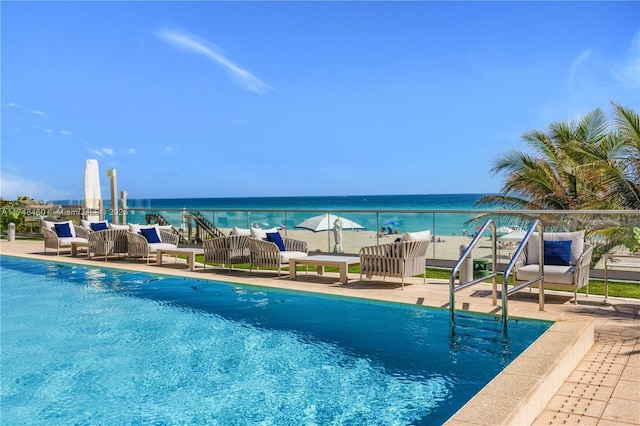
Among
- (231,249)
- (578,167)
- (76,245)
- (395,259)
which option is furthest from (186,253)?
(578,167)

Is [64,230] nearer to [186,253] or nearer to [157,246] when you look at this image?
[157,246]

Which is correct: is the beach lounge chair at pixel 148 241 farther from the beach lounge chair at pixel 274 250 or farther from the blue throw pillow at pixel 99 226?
the beach lounge chair at pixel 274 250

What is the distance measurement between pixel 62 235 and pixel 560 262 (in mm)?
12694

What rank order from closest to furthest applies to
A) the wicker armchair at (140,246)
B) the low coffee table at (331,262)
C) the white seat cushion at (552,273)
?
the white seat cushion at (552,273), the low coffee table at (331,262), the wicker armchair at (140,246)

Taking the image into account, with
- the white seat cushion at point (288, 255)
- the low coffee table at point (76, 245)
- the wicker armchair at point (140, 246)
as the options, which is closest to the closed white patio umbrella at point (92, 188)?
the low coffee table at point (76, 245)

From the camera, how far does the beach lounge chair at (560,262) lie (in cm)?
711

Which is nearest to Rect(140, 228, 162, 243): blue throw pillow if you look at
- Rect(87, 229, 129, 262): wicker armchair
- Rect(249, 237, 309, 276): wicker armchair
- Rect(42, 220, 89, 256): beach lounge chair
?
Rect(87, 229, 129, 262): wicker armchair

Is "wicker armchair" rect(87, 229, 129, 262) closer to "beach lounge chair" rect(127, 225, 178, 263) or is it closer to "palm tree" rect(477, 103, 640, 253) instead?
"beach lounge chair" rect(127, 225, 178, 263)

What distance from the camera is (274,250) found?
10.1 m

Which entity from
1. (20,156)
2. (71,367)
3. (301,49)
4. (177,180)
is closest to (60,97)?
(20,156)

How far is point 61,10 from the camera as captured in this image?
20.9 metres

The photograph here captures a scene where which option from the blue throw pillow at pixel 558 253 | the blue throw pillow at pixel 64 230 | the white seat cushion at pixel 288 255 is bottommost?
the white seat cushion at pixel 288 255

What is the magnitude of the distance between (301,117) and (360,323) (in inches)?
2708

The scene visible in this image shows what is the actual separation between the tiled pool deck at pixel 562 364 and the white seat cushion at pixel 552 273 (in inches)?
13.1
